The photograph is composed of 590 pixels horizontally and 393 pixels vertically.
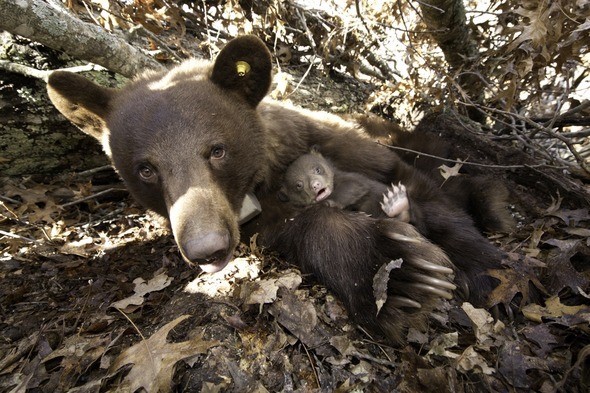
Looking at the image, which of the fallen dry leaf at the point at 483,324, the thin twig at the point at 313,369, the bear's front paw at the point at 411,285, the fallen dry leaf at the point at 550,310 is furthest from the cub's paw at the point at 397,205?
the thin twig at the point at 313,369

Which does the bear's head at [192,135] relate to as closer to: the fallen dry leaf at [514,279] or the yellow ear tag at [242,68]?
the yellow ear tag at [242,68]

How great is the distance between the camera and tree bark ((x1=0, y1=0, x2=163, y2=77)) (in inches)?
113

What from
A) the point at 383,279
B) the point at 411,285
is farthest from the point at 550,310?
the point at 383,279

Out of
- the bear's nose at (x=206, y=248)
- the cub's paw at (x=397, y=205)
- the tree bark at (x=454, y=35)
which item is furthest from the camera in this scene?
the tree bark at (x=454, y=35)

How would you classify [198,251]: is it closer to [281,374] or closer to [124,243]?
[281,374]

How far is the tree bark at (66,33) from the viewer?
2.86m

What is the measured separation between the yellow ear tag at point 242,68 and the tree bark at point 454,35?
7.35 ft

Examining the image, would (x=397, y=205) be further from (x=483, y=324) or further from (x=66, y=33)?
(x=66, y=33)

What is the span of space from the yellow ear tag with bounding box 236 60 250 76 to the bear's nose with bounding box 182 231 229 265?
138 centimetres

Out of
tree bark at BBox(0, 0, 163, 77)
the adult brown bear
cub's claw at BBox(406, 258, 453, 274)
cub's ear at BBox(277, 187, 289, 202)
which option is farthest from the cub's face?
tree bark at BBox(0, 0, 163, 77)

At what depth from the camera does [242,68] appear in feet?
9.17

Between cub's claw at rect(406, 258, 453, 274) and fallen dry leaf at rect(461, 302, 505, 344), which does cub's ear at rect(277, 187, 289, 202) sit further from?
fallen dry leaf at rect(461, 302, 505, 344)

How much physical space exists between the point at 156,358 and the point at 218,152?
1.34 m

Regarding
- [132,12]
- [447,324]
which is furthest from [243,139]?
[132,12]
